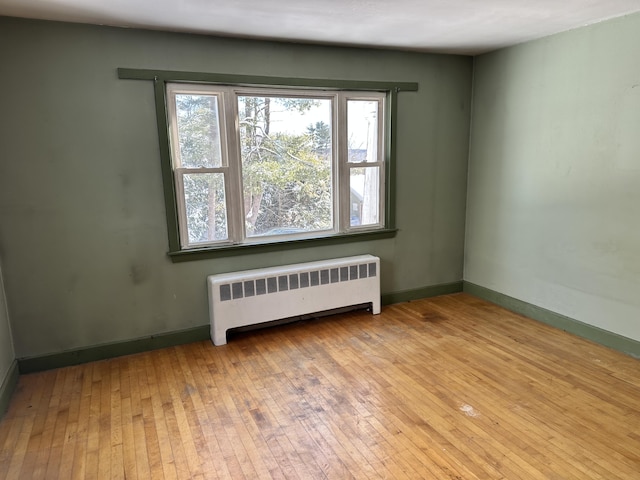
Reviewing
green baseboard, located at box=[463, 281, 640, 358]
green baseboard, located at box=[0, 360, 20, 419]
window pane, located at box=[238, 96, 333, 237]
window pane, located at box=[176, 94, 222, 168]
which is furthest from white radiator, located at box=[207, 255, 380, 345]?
green baseboard, located at box=[0, 360, 20, 419]

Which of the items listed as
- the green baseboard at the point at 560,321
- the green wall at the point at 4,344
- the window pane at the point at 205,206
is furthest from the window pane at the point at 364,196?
the green wall at the point at 4,344

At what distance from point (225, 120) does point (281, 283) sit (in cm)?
144

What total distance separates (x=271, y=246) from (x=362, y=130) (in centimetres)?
142

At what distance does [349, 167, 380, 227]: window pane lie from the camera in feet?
13.3

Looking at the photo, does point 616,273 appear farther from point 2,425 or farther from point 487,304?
point 2,425

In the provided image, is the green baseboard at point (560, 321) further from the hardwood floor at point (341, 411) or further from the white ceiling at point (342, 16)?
the white ceiling at point (342, 16)

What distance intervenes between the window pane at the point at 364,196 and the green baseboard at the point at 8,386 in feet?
9.56

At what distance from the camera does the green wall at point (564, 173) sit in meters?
3.07

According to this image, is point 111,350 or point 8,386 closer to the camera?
point 8,386

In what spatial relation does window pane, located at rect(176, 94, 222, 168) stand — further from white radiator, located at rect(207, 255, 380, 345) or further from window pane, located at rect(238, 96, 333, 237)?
white radiator, located at rect(207, 255, 380, 345)

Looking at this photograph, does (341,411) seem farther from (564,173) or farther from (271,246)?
(564,173)

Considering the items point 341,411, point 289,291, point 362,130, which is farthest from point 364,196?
point 341,411

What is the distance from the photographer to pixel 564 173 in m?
3.49

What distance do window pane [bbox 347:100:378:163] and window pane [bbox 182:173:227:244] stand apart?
1.30 m
